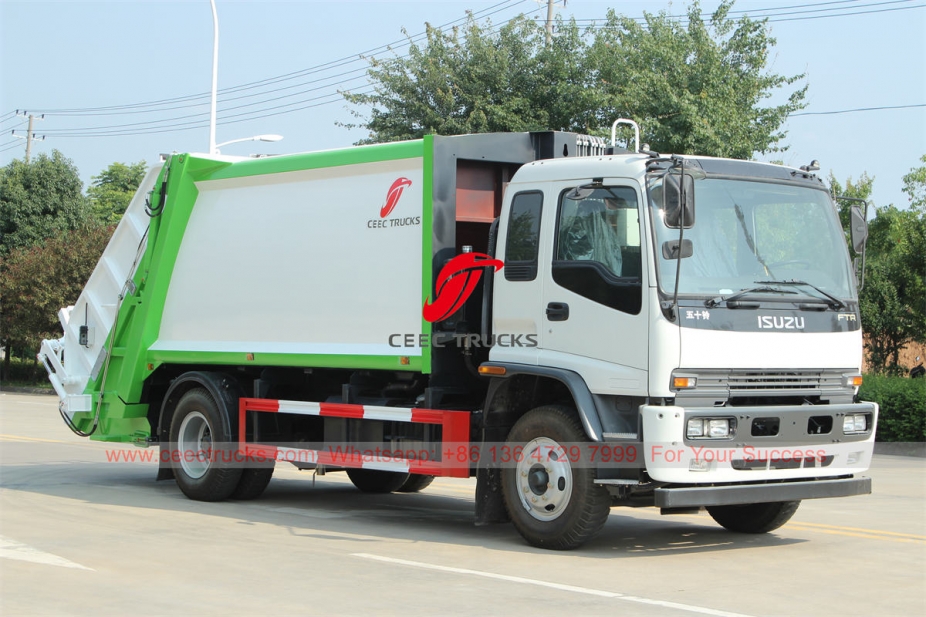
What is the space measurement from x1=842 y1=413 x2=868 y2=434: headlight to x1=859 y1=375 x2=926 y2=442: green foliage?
10.8 meters

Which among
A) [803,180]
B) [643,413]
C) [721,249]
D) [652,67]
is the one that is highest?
[652,67]

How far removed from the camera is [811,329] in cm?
840

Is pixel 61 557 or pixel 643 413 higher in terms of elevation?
pixel 643 413

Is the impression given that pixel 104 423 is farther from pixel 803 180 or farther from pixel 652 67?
pixel 652 67

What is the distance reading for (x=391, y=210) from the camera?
9773mm

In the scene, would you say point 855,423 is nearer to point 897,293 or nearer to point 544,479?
point 544,479

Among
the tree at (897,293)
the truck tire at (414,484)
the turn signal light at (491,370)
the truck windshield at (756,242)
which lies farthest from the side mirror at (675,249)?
the tree at (897,293)

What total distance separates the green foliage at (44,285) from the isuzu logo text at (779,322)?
31.3 meters

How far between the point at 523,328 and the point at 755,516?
270cm

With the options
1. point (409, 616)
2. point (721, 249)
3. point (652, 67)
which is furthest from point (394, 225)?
point (652, 67)

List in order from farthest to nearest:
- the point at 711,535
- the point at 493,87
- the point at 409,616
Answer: the point at 493,87 → the point at 711,535 → the point at 409,616

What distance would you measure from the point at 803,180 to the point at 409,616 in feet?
16.1

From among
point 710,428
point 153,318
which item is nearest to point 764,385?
point 710,428

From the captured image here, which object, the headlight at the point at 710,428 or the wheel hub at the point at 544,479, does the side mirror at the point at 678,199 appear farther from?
the wheel hub at the point at 544,479
